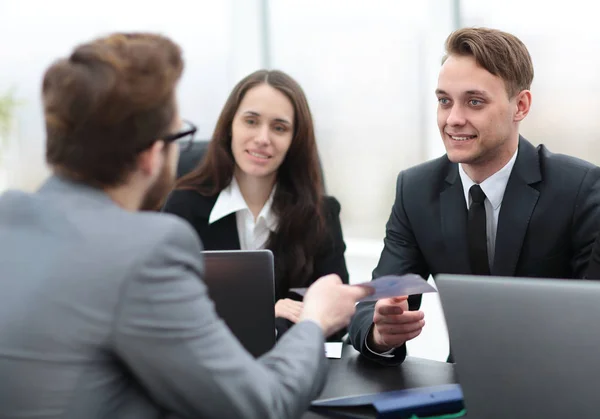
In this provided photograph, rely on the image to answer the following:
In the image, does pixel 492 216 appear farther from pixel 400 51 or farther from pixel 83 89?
pixel 400 51

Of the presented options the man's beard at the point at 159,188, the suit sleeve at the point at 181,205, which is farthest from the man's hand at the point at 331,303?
the suit sleeve at the point at 181,205

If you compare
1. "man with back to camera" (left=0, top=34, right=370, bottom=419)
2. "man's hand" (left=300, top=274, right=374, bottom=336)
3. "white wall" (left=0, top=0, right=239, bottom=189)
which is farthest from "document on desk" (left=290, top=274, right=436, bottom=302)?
"white wall" (left=0, top=0, right=239, bottom=189)

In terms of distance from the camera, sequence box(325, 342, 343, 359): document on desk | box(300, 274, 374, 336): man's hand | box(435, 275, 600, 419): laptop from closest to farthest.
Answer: box(435, 275, 600, 419): laptop → box(300, 274, 374, 336): man's hand → box(325, 342, 343, 359): document on desk

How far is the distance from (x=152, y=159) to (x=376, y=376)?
34.2 inches

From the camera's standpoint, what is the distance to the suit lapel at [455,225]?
2301 millimetres

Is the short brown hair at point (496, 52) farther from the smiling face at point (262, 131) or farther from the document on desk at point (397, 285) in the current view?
the document on desk at point (397, 285)

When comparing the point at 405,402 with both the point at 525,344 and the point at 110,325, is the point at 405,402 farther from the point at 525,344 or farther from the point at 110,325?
the point at 110,325

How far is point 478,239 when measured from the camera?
228 cm

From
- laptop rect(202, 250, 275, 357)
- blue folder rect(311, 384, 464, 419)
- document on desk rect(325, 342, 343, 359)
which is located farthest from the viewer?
document on desk rect(325, 342, 343, 359)

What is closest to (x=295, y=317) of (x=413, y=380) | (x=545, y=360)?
(x=413, y=380)

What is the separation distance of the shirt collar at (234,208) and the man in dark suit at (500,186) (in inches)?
21.1

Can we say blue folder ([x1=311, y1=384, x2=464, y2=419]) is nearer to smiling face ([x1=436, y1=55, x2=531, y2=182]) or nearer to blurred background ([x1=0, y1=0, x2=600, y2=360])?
smiling face ([x1=436, y1=55, x2=531, y2=182])

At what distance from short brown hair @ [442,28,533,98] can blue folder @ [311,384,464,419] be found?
1.02 m

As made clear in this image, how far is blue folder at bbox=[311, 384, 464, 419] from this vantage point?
1527 mm
